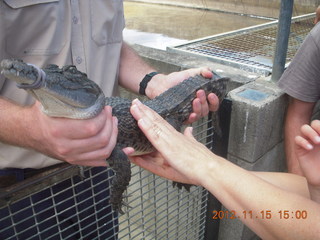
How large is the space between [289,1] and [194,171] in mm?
1438

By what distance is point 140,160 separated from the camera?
195 cm

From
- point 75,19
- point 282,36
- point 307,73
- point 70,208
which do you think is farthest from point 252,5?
point 70,208

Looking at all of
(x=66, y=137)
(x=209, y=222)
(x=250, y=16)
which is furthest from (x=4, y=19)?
(x=250, y=16)

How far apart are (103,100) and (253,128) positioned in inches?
46.9

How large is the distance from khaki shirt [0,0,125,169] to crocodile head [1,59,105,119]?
17.4 inches

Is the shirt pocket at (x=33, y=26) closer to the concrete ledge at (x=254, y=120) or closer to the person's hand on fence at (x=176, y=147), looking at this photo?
the person's hand on fence at (x=176, y=147)

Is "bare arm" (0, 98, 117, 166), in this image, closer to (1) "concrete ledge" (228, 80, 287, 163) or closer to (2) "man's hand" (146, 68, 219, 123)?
(2) "man's hand" (146, 68, 219, 123)

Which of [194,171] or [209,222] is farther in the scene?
[209,222]

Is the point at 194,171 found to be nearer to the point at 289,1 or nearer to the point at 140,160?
the point at 140,160

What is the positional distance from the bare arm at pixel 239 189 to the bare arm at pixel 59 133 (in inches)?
9.7

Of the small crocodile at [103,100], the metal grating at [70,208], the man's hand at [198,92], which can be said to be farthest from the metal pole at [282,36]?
the metal grating at [70,208]

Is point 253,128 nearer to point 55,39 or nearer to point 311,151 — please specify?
point 311,151

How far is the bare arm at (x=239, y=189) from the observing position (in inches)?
50.5

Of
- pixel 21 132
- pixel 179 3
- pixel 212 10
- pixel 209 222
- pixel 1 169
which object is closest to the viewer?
pixel 21 132
